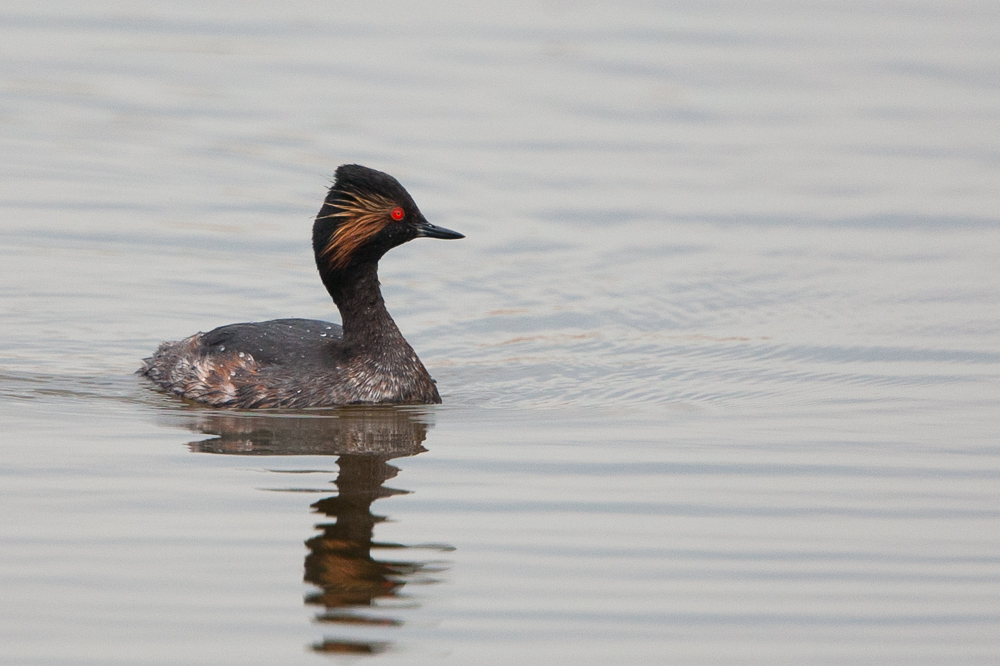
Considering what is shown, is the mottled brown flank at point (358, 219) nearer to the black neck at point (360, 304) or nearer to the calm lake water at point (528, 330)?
the black neck at point (360, 304)

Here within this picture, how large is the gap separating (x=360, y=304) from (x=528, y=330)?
242 cm

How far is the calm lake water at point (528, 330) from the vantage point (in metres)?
7.78

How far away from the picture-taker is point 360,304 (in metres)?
12.3

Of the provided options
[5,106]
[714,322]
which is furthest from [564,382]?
[5,106]

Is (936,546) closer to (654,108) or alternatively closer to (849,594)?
(849,594)

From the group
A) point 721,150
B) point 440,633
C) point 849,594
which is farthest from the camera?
point 721,150

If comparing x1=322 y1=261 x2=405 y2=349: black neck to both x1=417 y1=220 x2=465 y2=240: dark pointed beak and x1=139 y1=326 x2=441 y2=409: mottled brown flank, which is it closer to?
x1=139 y1=326 x2=441 y2=409: mottled brown flank

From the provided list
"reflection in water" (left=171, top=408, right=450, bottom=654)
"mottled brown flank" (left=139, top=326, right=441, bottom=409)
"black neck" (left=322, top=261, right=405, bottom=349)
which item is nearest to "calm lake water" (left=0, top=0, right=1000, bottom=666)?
"reflection in water" (left=171, top=408, right=450, bottom=654)

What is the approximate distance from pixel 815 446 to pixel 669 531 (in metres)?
2.11

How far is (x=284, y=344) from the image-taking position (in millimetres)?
12250

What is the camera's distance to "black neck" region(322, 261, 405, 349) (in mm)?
12250

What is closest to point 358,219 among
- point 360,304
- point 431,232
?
point 431,232

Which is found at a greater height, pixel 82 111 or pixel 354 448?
pixel 82 111

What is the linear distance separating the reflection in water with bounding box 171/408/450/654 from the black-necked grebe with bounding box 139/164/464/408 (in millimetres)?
273
